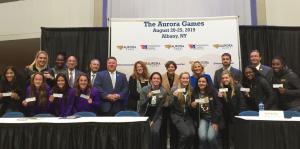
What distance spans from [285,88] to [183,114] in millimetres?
1812

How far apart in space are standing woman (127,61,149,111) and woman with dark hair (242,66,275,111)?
5.44 ft

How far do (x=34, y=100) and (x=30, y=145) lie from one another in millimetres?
1415

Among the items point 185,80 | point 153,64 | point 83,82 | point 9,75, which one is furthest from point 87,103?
point 153,64

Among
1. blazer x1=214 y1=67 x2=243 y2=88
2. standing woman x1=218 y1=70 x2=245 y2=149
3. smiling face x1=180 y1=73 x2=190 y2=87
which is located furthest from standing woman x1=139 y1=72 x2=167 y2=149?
blazer x1=214 y1=67 x2=243 y2=88

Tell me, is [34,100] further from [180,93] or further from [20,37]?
[20,37]

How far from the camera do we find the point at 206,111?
4621mm

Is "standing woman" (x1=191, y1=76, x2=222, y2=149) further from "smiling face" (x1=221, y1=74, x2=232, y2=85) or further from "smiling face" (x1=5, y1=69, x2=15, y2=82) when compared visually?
"smiling face" (x1=5, y1=69, x2=15, y2=82)

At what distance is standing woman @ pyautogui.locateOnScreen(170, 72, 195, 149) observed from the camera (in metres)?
4.48

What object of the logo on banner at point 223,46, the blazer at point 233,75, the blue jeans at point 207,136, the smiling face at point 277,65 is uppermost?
A: the logo on banner at point 223,46

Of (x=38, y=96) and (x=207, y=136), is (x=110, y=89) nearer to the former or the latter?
(x=38, y=96)

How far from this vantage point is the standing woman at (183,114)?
4480mm

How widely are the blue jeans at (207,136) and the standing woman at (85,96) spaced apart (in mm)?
1627

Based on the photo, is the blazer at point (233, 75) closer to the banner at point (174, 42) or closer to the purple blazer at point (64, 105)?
the banner at point (174, 42)

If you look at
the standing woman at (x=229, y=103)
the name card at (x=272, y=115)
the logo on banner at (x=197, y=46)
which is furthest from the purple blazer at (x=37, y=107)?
the name card at (x=272, y=115)
